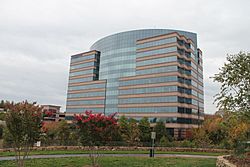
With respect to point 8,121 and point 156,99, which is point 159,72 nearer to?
point 156,99

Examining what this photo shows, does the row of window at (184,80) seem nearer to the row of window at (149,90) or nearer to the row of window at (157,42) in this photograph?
the row of window at (149,90)

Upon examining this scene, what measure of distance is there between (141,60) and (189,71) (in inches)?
573

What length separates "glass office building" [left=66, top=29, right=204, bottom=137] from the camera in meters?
66.1

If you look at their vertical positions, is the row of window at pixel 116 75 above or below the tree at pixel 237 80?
above

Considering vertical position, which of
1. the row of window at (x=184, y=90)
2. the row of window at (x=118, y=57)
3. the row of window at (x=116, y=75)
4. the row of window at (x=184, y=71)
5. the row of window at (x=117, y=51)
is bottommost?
the row of window at (x=184, y=90)

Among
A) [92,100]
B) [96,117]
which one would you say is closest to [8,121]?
[96,117]

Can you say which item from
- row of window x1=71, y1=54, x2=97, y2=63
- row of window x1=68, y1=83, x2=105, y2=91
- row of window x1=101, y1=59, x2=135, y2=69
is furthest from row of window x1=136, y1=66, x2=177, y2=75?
row of window x1=71, y1=54, x2=97, y2=63

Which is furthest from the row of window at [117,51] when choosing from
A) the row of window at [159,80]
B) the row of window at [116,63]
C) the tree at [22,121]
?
the tree at [22,121]

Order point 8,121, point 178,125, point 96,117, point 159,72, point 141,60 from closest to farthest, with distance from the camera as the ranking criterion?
point 8,121, point 96,117, point 178,125, point 159,72, point 141,60

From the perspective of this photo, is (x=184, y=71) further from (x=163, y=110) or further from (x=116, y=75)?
(x=116, y=75)

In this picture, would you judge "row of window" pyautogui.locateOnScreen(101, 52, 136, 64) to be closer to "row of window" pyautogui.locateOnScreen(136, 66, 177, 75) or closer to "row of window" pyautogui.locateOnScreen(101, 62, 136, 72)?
"row of window" pyautogui.locateOnScreen(101, 62, 136, 72)

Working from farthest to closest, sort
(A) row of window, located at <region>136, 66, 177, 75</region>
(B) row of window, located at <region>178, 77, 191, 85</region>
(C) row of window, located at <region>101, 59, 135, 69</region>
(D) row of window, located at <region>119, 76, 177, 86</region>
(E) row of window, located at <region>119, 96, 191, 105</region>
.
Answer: (C) row of window, located at <region>101, 59, 135, 69</region> < (B) row of window, located at <region>178, 77, 191, 85</region> < (A) row of window, located at <region>136, 66, 177, 75</region> < (D) row of window, located at <region>119, 76, 177, 86</region> < (E) row of window, located at <region>119, 96, 191, 105</region>

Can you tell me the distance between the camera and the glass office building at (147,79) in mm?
66125

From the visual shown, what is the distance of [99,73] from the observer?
305 feet
